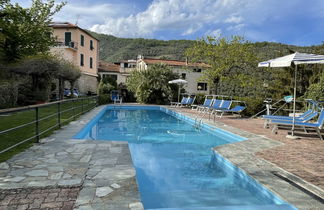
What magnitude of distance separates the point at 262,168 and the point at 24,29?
1473 centimetres

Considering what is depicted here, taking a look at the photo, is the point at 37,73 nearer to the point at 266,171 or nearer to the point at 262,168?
the point at 262,168

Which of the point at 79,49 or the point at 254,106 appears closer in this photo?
the point at 254,106

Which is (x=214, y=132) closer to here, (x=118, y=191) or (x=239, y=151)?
(x=239, y=151)

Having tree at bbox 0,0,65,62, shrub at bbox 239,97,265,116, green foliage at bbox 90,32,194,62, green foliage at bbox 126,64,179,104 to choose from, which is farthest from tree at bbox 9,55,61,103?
green foliage at bbox 90,32,194,62

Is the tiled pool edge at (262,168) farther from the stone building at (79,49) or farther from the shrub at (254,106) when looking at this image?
the stone building at (79,49)

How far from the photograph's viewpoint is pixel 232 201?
3252mm

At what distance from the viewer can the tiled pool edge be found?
271 cm

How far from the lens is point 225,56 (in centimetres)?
1677

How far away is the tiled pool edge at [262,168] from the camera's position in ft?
8.91

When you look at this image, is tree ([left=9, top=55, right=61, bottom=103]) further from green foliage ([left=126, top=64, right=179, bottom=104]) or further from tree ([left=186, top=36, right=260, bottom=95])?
tree ([left=186, top=36, right=260, bottom=95])

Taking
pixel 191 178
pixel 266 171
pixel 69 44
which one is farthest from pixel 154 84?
pixel 266 171

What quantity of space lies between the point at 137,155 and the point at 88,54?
2755 centimetres

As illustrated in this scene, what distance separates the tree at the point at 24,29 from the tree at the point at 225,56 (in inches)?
399

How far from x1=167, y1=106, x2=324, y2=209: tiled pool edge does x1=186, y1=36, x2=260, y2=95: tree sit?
1093 cm
